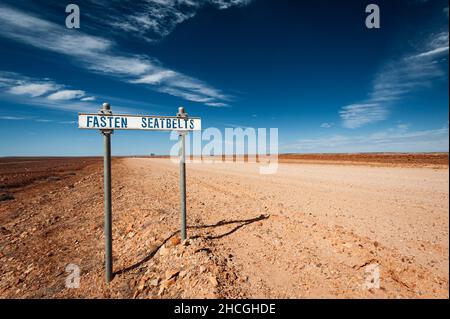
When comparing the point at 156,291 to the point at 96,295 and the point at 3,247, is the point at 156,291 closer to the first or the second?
the point at 96,295

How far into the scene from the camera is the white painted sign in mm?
4042

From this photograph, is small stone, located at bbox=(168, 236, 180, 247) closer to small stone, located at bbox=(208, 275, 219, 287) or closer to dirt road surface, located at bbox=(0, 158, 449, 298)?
dirt road surface, located at bbox=(0, 158, 449, 298)

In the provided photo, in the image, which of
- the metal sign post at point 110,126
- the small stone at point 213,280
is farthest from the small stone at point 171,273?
the metal sign post at point 110,126

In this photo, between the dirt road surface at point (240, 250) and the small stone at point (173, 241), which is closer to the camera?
the dirt road surface at point (240, 250)

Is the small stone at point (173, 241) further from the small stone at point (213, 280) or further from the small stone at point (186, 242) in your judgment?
the small stone at point (213, 280)

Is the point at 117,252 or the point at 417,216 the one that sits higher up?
the point at 417,216

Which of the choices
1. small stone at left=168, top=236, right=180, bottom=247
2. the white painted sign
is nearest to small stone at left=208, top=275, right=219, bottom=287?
small stone at left=168, top=236, right=180, bottom=247

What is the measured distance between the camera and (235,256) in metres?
4.67

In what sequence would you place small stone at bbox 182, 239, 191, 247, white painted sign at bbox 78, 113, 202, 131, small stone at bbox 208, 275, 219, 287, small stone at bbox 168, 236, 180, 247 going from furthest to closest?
small stone at bbox 168, 236, 180, 247 < small stone at bbox 182, 239, 191, 247 < white painted sign at bbox 78, 113, 202, 131 < small stone at bbox 208, 275, 219, 287

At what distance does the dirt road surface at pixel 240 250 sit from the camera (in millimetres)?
3725
